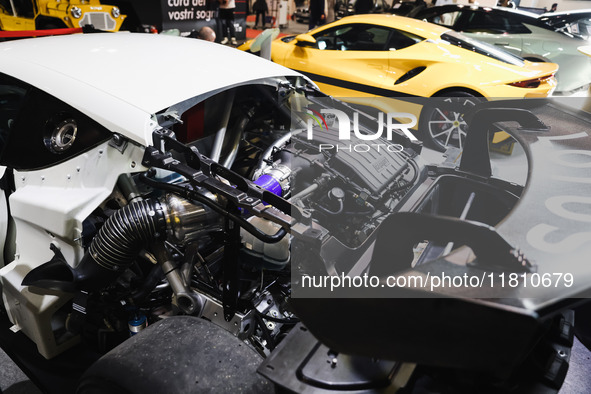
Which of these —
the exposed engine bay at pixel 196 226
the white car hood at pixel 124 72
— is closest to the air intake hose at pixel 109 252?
the exposed engine bay at pixel 196 226

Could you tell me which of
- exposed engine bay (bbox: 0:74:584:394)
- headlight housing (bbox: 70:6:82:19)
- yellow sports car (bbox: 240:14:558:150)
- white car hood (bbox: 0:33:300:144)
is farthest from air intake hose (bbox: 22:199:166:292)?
headlight housing (bbox: 70:6:82:19)

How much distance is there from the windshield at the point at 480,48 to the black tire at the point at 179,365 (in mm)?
4412

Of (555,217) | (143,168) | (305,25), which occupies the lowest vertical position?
(305,25)

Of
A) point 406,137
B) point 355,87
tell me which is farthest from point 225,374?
point 355,87

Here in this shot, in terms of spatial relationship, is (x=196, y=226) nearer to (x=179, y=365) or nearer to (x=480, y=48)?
(x=179, y=365)

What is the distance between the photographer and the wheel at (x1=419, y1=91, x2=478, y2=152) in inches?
173

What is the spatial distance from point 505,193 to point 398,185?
1.96ft

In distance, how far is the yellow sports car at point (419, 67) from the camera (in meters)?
4.51

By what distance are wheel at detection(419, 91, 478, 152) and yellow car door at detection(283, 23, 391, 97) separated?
615 mm

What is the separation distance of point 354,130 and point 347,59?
114 inches

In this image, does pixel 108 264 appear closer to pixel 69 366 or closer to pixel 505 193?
pixel 69 366

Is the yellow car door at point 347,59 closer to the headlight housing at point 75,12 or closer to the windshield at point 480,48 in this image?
the windshield at point 480,48

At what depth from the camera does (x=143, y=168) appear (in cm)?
165

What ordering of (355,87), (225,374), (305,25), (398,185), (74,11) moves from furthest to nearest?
(305,25)
(74,11)
(355,87)
(398,185)
(225,374)
